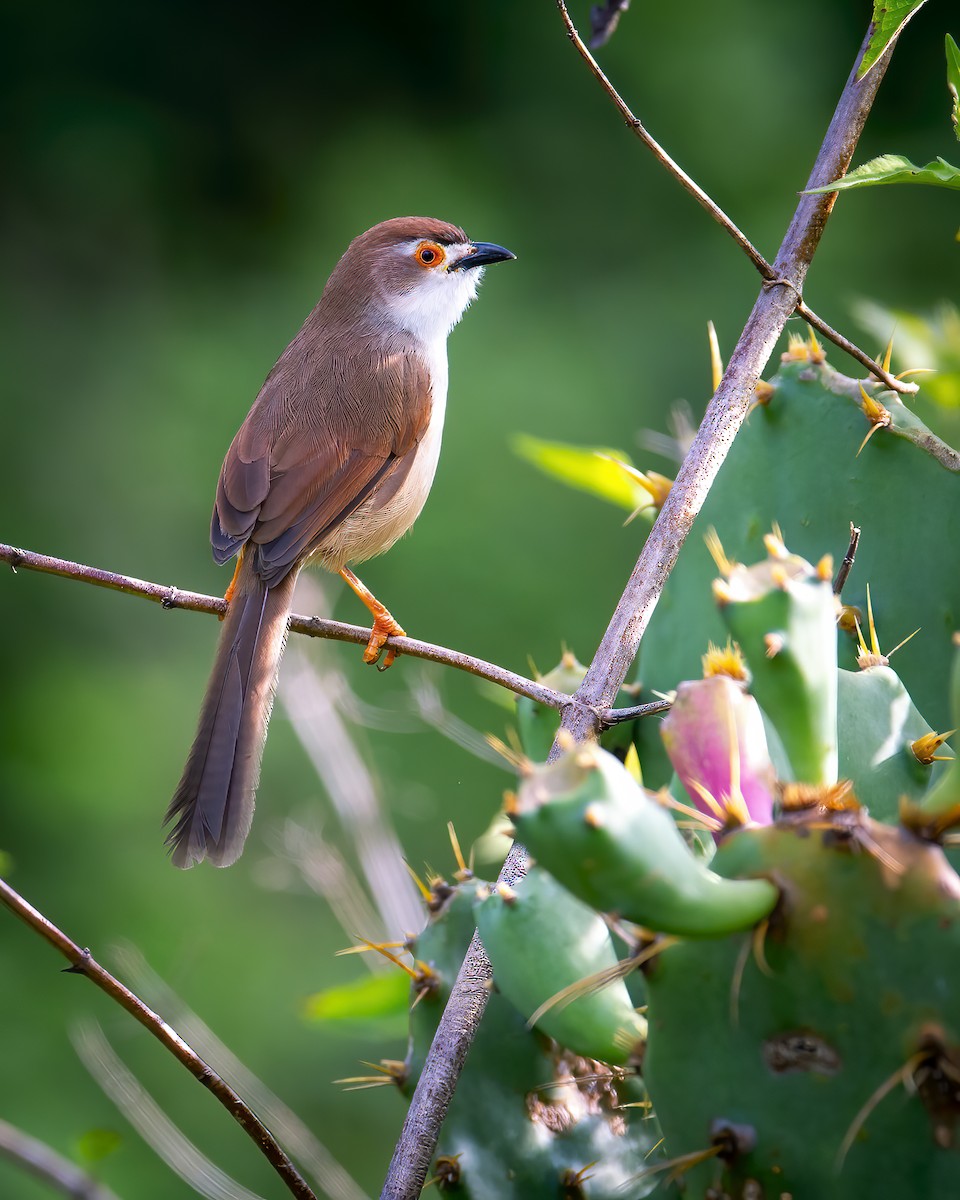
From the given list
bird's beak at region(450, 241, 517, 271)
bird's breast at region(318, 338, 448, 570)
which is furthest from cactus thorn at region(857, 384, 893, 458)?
bird's beak at region(450, 241, 517, 271)

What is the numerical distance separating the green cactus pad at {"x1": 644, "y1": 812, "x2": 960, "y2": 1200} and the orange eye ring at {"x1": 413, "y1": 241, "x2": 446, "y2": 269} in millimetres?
3373

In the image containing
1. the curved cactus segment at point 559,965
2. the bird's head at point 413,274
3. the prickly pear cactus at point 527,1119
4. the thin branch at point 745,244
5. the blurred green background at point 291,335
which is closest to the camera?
the curved cactus segment at point 559,965

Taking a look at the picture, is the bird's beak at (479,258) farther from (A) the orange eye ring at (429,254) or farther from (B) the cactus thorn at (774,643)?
(B) the cactus thorn at (774,643)

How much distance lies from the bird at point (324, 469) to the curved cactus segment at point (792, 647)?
167cm

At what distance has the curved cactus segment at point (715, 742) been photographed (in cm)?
134

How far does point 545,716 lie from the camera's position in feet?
7.24

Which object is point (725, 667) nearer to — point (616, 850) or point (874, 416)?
point (616, 850)

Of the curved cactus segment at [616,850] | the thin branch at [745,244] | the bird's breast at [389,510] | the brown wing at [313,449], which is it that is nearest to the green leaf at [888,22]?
the thin branch at [745,244]

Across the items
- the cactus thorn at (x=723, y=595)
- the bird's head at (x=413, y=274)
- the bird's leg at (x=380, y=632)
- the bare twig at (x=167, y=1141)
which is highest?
the bird's head at (x=413, y=274)

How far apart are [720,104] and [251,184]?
155 inches

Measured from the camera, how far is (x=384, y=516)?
3.77 meters

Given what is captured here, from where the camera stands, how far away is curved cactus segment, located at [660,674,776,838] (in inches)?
52.9

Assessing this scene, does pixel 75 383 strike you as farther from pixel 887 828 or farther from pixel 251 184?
pixel 887 828

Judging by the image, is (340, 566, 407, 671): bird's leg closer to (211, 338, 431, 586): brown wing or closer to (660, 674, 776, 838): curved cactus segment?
(211, 338, 431, 586): brown wing
